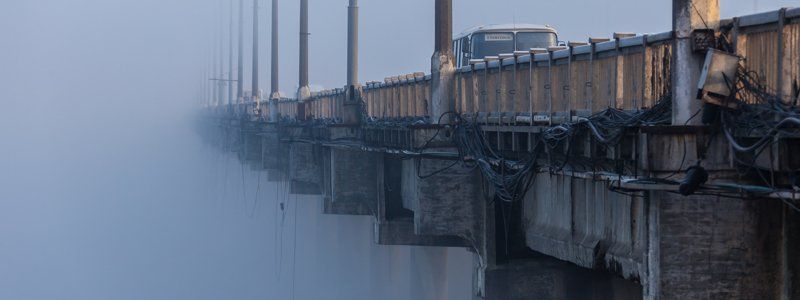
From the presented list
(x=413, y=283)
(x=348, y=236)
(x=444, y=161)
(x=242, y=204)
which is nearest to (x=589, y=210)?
(x=444, y=161)

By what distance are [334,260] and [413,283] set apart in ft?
47.8

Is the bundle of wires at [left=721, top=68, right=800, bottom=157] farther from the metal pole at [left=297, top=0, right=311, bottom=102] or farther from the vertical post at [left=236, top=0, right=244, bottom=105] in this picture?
the vertical post at [left=236, top=0, right=244, bottom=105]

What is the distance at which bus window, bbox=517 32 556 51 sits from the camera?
113ft

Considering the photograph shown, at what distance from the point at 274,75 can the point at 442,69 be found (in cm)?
3304

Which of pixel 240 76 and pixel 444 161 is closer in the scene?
pixel 444 161

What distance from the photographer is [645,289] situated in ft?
38.2

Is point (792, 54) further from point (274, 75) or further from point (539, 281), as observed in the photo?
point (274, 75)

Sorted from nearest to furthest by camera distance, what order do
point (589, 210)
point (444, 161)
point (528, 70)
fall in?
point (589, 210) < point (528, 70) < point (444, 161)

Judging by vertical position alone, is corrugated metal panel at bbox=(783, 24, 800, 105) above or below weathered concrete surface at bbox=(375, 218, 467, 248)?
above

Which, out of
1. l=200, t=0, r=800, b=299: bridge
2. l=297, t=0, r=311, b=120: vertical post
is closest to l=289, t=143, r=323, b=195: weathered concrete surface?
l=297, t=0, r=311, b=120: vertical post

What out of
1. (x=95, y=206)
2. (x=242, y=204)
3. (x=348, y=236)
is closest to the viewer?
(x=348, y=236)

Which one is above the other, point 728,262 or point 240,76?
point 240,76

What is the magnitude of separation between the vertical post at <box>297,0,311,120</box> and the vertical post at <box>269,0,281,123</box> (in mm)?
6618

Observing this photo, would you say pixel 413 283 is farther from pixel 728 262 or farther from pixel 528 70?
pixel 728 262
